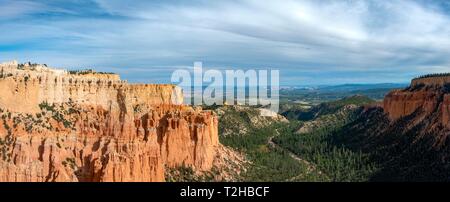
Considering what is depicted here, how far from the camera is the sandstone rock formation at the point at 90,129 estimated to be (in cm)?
5847

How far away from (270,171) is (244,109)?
2656 inches

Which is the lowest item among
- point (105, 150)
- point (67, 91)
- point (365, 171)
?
point (365, 171)

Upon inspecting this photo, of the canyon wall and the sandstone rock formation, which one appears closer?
the sandstone rock formation

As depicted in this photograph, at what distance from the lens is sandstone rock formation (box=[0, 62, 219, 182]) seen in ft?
192

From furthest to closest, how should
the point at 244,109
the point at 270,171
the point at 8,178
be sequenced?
the point at 244,109 → the point at 270,171 → the point at 8,178

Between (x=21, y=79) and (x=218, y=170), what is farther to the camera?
(x=218, y=170)

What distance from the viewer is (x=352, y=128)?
140 meters

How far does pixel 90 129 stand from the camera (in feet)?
226

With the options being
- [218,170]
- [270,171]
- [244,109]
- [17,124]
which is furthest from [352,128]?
[17,124]

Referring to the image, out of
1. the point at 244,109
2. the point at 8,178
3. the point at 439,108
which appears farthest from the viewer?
the point at 244,109

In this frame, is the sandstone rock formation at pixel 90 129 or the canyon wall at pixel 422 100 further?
the canyon wall at pixel 422 100

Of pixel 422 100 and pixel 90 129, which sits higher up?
pixel 422 100

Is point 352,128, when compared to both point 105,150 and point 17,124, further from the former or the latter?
point 17,124

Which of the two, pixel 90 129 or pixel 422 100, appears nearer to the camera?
pixel 90 129
